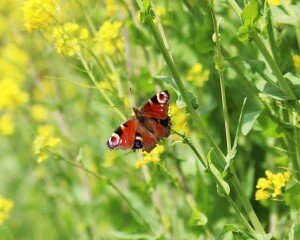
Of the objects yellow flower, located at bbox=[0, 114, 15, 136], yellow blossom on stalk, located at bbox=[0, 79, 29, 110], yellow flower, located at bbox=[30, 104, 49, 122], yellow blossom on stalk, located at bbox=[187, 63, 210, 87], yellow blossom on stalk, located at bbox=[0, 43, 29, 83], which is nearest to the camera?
yellow blossom on stalk, located at bbox=[187, 63, 210, 87]

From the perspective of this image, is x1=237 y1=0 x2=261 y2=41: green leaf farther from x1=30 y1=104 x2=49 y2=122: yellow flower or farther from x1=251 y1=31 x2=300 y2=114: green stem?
x1=30 y1=104 x2=49 y2=122: yellow flower

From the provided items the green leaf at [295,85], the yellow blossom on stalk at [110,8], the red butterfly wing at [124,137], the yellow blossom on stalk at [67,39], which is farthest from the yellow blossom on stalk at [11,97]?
the green leaf at [295,85]

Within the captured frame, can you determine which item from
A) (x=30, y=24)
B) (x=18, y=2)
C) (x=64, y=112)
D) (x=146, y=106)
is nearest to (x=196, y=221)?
(x=146, y=106)

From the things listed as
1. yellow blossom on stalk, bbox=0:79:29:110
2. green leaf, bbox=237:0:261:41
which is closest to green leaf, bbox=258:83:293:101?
green leaf, bbox=237:0:261:41

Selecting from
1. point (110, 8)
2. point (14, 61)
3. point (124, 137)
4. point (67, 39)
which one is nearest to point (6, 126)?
point (14, 61)

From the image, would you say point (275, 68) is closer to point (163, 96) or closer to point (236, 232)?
point (163, 96)
